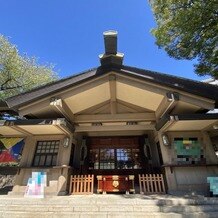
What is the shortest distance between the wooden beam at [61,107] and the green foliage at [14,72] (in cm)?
930

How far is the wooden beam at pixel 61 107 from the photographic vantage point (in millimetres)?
7948

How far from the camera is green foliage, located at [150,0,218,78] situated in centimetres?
768

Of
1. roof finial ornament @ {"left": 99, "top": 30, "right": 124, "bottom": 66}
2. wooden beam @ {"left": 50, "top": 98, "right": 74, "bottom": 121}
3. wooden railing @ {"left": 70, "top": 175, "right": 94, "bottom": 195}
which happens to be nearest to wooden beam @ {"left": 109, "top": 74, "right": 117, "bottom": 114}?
roof finial ornament @ {"left": 99, "top": 30, "right": 124, "bottom": 66}

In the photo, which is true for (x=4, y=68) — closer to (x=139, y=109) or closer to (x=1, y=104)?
(x=1, y=104)

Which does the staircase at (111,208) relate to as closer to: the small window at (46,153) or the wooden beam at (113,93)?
the small window at (46,153)

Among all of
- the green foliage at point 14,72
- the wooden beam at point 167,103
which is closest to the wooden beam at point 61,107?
the wooden beam at point 167,103

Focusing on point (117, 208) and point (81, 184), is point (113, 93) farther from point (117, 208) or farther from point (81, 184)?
point (117, 208)

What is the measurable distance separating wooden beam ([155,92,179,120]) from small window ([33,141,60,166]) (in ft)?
17.1

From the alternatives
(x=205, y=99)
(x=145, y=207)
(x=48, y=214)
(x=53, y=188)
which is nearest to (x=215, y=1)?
(x=205, y=99)

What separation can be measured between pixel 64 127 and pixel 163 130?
4481 millimetres

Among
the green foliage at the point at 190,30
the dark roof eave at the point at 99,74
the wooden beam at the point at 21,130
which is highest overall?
the green foliage at the point at 190,30


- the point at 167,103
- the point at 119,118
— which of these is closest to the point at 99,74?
the point at 119,118

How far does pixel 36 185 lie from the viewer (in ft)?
26.6

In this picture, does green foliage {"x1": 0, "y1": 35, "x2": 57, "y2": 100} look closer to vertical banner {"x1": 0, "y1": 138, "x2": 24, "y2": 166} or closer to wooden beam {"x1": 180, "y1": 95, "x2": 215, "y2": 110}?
vertical banner {"x1": 0, "y1": 138, "x2": 24, "y2": 166}
